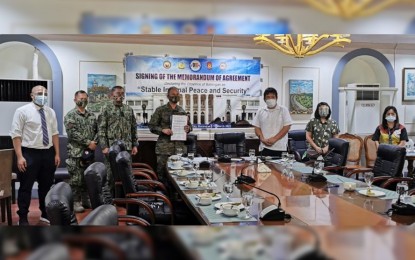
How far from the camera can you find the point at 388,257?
500mm

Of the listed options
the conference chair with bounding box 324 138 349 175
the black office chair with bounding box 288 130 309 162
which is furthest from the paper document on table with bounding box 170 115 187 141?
the black office chair with bounding box 288 130 309 162

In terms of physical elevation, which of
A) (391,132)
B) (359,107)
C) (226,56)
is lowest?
(391,132)

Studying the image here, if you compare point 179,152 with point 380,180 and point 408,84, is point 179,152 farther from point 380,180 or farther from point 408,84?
point 408,84

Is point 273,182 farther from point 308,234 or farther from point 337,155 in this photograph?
point 308,234

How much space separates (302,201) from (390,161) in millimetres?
1921

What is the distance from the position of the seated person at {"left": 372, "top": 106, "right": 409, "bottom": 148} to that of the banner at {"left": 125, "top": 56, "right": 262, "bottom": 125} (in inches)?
79.5

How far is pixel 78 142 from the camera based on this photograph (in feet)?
16.7

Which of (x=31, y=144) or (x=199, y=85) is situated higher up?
(x=199, y=85)

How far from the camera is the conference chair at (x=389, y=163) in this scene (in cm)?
402

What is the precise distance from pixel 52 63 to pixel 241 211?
4843 mm

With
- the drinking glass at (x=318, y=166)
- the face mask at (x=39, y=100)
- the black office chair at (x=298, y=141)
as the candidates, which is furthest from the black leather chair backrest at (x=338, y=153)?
the face mask at (x=39, y=100)

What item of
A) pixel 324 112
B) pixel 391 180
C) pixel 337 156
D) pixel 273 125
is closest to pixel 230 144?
pixel 273 125

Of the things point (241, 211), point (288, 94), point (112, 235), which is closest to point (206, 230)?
point (112, 235)

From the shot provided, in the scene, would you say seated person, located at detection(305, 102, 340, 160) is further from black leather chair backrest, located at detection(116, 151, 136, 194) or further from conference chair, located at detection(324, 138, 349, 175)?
black leather chair backrest, located at detection(116, 151, 136, 194)
